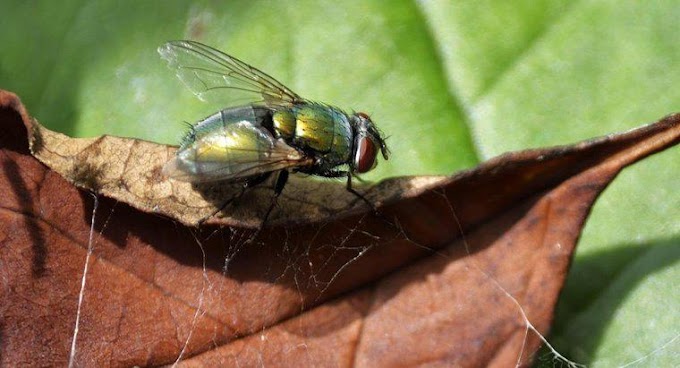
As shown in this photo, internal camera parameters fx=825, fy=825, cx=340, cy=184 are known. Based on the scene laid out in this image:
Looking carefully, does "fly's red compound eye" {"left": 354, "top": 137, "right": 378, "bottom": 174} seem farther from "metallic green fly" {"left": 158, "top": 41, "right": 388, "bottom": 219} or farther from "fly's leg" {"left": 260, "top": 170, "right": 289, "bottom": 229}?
"fly's leg" {"left": 260, "top": 170, "right": 289, "bottom": 229}

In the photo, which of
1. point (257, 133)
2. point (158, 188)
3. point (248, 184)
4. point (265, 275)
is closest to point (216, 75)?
point (257, 133)

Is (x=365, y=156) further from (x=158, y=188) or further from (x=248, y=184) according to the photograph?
(x=158, y=188)

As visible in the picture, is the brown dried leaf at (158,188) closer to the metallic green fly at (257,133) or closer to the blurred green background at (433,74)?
the metallic green fly at (257,133)

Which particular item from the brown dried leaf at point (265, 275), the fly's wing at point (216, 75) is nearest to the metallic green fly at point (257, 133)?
the fly's wing at point (216, 75)

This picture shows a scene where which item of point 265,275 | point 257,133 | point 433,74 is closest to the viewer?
point 265,275

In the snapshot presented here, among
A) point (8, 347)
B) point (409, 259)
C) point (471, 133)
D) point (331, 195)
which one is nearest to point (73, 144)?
point (8, 347)

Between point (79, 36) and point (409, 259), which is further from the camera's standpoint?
point (79, 36)

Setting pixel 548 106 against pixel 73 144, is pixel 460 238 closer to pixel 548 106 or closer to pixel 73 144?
pixel 548 106
